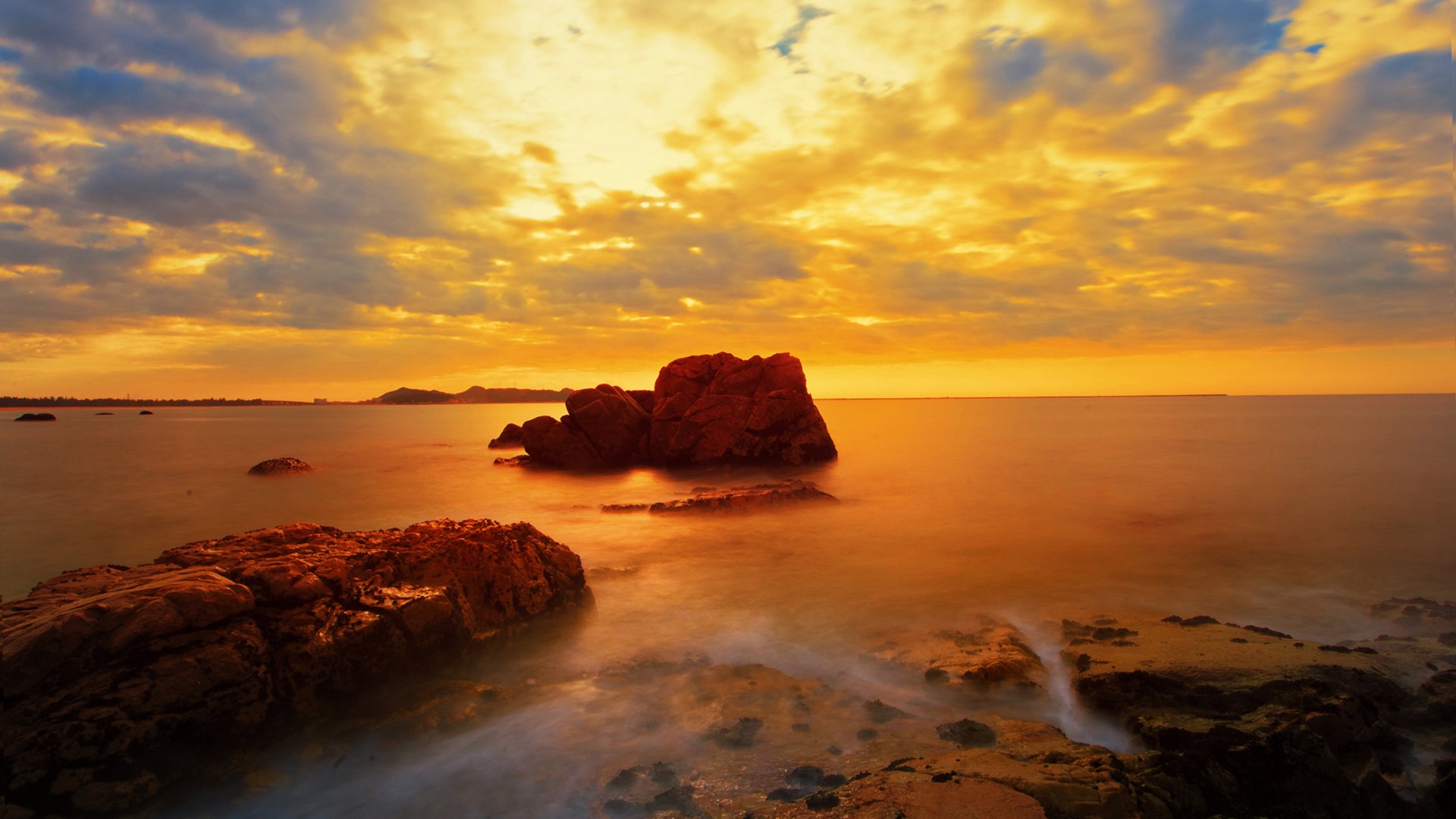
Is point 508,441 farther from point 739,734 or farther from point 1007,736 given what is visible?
point 1007,736

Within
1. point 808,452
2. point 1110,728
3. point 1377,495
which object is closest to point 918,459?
point 808,452

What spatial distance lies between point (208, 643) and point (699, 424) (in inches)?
904

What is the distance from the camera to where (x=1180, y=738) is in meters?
4.82

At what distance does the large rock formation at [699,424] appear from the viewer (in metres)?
28.0

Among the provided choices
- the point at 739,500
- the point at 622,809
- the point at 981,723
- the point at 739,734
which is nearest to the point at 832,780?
the point at 739,734

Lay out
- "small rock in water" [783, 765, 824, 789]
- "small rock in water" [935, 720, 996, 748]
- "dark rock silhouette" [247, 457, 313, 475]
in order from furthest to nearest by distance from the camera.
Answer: "dark rock silhouette" [247, 457, 313, 475], "small rock in water" [935, 720, 996, 748], "small rock in water" [783, 765, 824, 789]

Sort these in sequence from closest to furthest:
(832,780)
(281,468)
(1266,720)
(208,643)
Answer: (1266,720) < (832,780) < (208,643) < (281,468)

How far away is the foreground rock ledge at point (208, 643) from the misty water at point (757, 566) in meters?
0.47

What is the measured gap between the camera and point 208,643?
568cm

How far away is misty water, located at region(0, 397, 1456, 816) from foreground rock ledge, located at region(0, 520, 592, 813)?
18.5 inches

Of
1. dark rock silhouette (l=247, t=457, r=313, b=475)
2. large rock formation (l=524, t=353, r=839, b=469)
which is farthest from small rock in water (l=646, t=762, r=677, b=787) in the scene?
dark rock silhouette (l=247, t=457, r=313, b=475)

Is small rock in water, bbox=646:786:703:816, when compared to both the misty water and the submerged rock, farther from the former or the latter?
the submerged rock

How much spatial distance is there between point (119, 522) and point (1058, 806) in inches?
859

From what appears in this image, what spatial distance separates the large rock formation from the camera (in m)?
28.0
